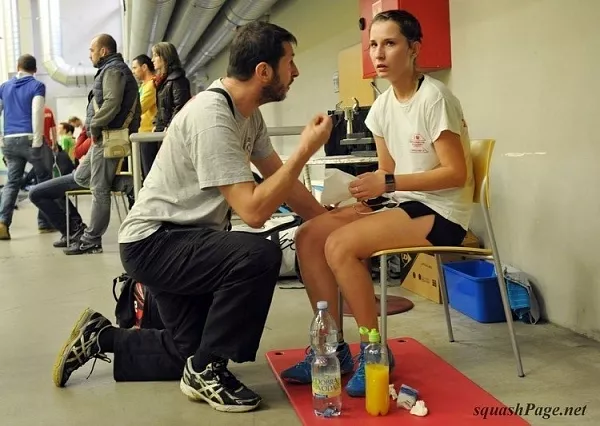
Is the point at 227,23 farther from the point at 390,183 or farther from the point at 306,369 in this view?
the point at 306,369

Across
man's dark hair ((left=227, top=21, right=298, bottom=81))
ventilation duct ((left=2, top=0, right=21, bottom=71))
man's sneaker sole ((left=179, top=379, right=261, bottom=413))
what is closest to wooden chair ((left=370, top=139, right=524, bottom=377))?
man's sneaker sole ((left=179, top=379, right=261, bottom=413))

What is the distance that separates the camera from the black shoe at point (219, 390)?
1987 mm

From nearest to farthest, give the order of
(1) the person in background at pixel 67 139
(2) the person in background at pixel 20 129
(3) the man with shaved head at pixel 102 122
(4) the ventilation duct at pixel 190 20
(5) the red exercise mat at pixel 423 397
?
(5) the red exercise mat at pixel 423 397, (3) the man with shaved head at pixel 102 122, (2) the person in background at pixel 20 129, (4) the ventilation duct at pixel 190 20, (1) the person in background at pixel 67 139

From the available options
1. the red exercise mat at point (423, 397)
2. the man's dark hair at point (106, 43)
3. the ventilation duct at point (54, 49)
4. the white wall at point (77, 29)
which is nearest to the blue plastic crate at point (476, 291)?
the red exercise mat at point (423, 397)

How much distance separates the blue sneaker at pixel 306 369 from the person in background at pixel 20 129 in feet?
14.9

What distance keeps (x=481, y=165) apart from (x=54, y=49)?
13.5 meters

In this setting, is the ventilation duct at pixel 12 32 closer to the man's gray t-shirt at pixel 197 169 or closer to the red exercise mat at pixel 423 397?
the man's gray t-shirt at pixel 197 169

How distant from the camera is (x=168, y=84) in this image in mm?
4957

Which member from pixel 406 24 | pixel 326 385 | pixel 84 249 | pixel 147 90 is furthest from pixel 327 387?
pixel 147 90

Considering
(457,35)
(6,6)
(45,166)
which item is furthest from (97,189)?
(6,6)

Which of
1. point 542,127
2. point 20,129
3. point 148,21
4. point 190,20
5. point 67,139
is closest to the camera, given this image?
point 542,127

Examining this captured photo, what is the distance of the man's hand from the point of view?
186 cm

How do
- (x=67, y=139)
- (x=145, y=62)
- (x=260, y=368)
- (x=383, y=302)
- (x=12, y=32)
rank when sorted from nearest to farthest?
(x=383, y=302) → (x=260, y=368) → (x=145, y=62) → (x=67, y=139) → (x=12, y=32)

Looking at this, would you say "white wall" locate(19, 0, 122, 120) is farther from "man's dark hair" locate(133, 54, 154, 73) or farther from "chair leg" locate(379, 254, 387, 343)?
"chair leg" locate(379, 254, 387, 343)
